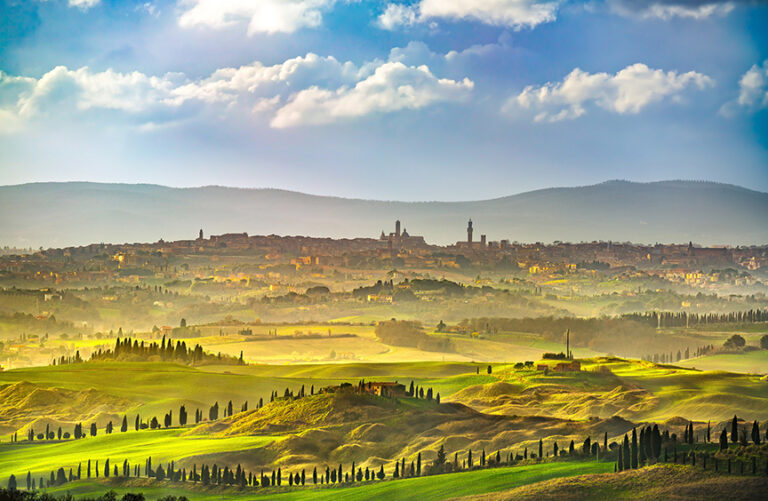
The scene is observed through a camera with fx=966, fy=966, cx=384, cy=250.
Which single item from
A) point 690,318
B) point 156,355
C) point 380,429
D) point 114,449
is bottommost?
point 114,449

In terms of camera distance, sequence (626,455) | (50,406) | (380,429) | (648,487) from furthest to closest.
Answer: (50,406) → (380,429) → (626,455) → (648,487)

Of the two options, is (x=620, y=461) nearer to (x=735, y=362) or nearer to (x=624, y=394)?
(x=624, y=394)

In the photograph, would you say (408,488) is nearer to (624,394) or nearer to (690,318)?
(624,394)

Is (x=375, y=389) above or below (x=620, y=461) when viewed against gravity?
above

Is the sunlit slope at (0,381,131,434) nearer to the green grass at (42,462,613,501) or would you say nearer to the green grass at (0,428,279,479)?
the green grass at (0,428,279,479)

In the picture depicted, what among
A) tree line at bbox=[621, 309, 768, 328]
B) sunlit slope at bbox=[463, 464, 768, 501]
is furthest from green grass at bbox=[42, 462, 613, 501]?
tree line at bbox=[621, 309, 768, 328]

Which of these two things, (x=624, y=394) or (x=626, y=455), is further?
(x=624, y=394)

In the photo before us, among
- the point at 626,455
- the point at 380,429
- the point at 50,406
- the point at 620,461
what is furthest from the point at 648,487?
the point at 50,406

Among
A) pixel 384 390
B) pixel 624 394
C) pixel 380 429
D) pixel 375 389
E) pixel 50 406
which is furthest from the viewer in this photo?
pixel 624 394

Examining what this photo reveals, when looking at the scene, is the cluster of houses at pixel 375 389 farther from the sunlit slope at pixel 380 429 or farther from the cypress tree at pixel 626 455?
the cypress tree at pixel 626 455
